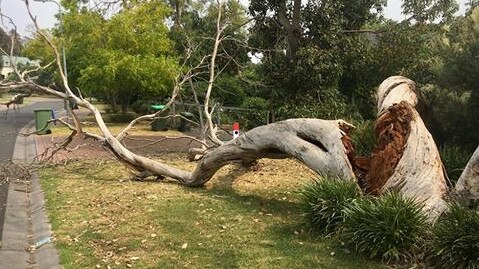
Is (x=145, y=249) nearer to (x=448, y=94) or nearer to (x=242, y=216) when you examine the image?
(x=242, y=216)

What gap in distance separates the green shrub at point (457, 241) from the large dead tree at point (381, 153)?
65 centimetres

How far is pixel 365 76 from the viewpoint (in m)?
17.0

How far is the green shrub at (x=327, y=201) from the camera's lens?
587cm

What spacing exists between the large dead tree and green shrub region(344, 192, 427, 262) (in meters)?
0.45

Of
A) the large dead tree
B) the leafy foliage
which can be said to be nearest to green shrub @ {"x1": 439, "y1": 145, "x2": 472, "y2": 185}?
the leafy foliage

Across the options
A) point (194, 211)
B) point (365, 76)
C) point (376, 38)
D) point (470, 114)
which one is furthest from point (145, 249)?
point (376, 38)

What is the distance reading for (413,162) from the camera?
6.29m

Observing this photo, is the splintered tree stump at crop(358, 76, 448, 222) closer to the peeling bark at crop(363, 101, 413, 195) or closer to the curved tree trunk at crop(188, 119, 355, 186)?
the peeling bark at crop(363, 101, 413, 195)

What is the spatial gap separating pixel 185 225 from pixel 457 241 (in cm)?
338

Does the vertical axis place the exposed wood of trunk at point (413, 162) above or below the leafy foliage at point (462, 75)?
below

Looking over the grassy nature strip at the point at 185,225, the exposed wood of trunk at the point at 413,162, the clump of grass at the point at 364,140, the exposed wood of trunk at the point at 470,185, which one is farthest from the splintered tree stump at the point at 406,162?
the clump of grass at the point at 364,140

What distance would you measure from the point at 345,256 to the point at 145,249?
2.23 m

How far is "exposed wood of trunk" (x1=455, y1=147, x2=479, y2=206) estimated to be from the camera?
5.45 m

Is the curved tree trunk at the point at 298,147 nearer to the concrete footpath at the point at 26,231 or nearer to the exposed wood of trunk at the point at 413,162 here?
the exposed wood of trunk at the point at 413,162
